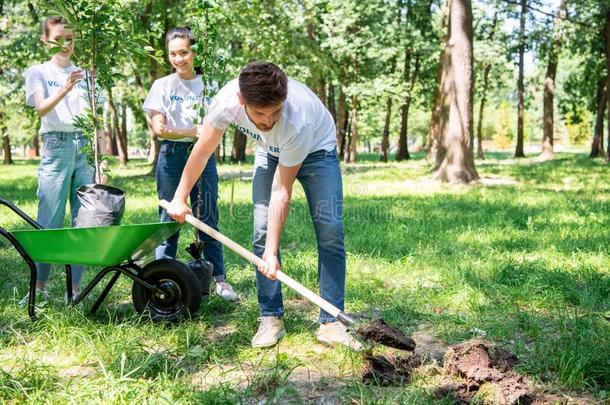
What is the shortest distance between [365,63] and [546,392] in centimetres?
1944

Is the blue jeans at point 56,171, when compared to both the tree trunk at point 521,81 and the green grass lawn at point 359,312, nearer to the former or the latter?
the green grass lawn at point 359,312

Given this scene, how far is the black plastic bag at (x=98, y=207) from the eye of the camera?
3.06 metres

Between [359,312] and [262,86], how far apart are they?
5.67 ft

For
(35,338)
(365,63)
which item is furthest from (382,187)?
(365,63)

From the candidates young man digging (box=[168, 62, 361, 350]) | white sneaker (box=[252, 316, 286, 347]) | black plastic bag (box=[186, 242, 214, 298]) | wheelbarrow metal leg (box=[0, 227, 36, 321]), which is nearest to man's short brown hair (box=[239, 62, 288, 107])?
young man digging (box=[168, 62, 361, 350])

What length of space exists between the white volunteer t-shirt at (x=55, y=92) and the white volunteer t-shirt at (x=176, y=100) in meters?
0.43

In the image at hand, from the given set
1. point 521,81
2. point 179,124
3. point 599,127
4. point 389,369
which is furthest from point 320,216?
point 521,81

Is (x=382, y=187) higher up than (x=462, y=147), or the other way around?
(x=462, y=147)

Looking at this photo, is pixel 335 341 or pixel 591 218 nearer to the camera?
pixel 335 341

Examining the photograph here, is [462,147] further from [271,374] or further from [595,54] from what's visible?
[595,54]

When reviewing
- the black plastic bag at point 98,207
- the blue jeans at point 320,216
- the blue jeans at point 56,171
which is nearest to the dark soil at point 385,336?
the blue jeans at point 320,216

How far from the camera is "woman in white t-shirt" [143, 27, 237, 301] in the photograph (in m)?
3.59

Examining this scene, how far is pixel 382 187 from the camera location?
1023 cm

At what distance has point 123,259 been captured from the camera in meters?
2.97
